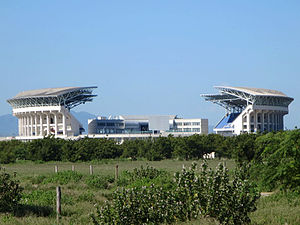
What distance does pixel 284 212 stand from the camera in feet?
54.6

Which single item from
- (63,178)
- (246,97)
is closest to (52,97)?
(246,97)

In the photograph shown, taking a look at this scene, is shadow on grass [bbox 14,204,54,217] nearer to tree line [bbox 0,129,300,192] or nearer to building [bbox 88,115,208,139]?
tree line [bbox 0,129,300,192]

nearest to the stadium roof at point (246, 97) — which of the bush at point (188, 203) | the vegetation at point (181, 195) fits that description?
the vegetation at point (181, 195)

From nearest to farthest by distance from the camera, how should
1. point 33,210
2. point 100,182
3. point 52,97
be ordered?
point 33,210 → point 100,182 → point 52,97

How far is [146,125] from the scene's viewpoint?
487 feet

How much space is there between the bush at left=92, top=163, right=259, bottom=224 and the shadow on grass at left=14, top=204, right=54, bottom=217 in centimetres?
564

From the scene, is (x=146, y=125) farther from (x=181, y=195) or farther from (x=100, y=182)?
(x=181, y=195)

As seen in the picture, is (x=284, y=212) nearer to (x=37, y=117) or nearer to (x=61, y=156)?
(x=61, y=156)

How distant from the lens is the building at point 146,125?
141500 mm

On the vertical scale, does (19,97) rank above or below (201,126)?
above

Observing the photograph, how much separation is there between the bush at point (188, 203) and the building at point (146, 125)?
12411cm

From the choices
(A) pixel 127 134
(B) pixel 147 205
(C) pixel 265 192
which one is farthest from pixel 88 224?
(A) pixel 127 134

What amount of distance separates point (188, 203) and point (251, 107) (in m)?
123

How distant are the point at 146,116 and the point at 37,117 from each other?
30.5 metres
